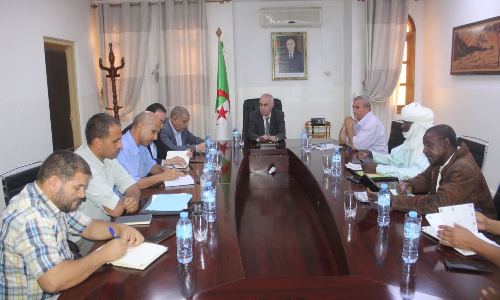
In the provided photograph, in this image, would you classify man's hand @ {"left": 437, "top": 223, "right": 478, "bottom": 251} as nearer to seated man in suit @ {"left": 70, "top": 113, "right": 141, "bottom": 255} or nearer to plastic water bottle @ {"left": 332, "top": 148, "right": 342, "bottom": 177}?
plastic water bottle @ {"left": 332, "top": 148, "right": 342, "bottom": 177}

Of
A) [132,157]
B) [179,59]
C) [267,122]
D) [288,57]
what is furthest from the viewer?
[288,57]

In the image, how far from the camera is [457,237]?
5.45ft

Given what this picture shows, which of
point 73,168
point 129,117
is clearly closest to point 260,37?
point 129,117

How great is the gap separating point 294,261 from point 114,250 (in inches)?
47.1

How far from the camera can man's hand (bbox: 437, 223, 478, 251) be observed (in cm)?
163

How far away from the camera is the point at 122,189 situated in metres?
2.63

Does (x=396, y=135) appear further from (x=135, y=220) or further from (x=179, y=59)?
(x=179, y=59)

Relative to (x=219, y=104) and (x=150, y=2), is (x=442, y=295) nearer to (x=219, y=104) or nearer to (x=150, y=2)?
(x=219, y=104)

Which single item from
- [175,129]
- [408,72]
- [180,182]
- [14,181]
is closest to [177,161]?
[180,182]

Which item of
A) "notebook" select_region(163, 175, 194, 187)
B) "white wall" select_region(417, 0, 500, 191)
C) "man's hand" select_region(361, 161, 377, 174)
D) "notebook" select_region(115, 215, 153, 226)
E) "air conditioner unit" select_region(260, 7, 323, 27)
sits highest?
"air conditioner unit" select_region(260, 7, 323, 27)

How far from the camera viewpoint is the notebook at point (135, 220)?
6.70ft

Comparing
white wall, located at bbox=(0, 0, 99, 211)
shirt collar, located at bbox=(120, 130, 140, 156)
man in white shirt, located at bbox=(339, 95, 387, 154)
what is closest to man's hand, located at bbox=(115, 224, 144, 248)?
shirt collar, located at bbox=(120, 130, 140, 156)

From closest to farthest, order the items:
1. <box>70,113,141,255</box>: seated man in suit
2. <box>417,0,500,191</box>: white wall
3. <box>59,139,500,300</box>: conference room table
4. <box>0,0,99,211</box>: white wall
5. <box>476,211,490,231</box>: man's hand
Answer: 1. <box>59,139,500,300</box>: conference room table
2. <box>476,211,490,231</box>: man's hand
3. <box>70,113,141,255</box>: seated man in suit
4. <box>0,0,99,211</box>: white wall
5. <box>417,0,500,191</box>: white wall

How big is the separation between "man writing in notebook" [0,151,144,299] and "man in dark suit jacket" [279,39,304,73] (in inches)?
205
